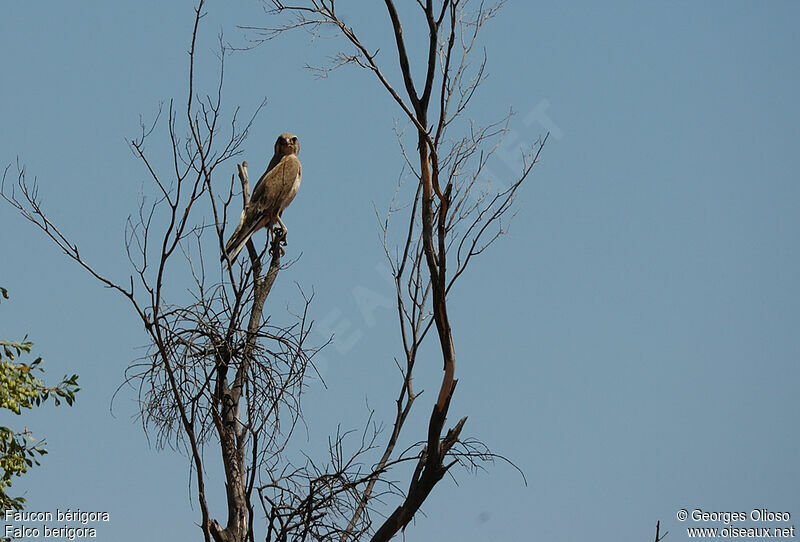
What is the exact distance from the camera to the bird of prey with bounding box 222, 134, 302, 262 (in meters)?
6.35

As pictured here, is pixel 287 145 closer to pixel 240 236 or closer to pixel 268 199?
pixel 268 199

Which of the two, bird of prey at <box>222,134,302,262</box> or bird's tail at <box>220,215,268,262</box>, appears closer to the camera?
bird's tail at <box>220,215,268,262</box>

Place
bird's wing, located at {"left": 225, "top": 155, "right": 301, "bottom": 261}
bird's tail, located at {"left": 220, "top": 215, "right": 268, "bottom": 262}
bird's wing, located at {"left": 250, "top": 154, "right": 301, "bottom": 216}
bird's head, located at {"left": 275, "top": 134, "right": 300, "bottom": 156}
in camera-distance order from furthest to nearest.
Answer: bird's head, located at {"left": 275, "top": 134, "right": 300, "bottom": 156}
bird's wing, located at {"left": 250, "top": 154, "right": 301, "bottom": 216}
bird's wing, located at {"left": 225, "top": 155, "right": 301, "bottom": 261}
bird's tail, located at {"left": 220, "top": 215, "right": 268, "bottom": 262}

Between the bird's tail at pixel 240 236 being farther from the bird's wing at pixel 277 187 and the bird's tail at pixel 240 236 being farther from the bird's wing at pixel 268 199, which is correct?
the bird's wing at pixel 277 187

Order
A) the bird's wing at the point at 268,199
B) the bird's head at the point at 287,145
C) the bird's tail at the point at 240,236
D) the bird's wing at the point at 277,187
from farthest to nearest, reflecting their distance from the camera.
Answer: the bird's head at the point at 287,145 < the bird's wing at the point at 277,187 < the bird's wing at the point at 268,199 < the bird's tail at the point at 240,236

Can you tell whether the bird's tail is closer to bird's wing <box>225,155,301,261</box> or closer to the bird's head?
bird's wing <box>225,155,301,261</box>

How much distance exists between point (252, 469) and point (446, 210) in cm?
138

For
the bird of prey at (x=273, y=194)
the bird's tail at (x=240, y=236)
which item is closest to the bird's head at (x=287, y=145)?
the bird of prey at (x=273, y=194)

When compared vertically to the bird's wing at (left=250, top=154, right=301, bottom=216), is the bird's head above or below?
above

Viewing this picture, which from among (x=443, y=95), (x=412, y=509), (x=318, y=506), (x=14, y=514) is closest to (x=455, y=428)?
(x=412, y=509)

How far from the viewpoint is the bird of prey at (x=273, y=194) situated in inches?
250

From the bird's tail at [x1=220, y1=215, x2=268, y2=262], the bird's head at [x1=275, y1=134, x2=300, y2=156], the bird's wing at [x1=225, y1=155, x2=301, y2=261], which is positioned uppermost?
the bird's head at [x1=275, y1=134, x2=300, y2=156]

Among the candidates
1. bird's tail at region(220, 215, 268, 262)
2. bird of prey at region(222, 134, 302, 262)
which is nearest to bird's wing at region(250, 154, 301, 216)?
bird of prey at region(222, 134, 302, 262)

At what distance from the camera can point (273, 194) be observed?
7285 mm
